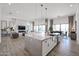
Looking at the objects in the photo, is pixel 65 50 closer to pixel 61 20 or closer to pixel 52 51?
pixel 52 51

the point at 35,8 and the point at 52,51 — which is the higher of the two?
the point at 35,8

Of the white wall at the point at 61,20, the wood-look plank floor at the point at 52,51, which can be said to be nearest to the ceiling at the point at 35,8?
the wood-look plank floor at the point at 52,51

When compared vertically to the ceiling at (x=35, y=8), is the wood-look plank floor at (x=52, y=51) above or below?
below

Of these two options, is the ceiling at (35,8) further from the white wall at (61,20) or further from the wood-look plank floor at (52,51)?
the white wall at (61,20)

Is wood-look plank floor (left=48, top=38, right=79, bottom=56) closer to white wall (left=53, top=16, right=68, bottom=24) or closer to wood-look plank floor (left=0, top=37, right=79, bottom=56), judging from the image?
wood-look plank floor (left=0, top=37, right=79, bottom=56)

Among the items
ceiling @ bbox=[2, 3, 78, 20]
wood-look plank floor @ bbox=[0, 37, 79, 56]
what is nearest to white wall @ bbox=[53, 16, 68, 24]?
ceiling @ bbox=[2, 3, 78, 20]

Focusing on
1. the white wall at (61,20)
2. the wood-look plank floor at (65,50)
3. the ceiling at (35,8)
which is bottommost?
the wood-look plank floor at (65,50)

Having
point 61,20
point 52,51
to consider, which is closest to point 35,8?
point 52,51

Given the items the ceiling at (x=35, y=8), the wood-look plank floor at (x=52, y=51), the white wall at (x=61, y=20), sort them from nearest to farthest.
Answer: the wood-look plank floor at (x=52, y=51) < the ceiling at (x=35, y=8) < the white wall at (x=61, y=20)

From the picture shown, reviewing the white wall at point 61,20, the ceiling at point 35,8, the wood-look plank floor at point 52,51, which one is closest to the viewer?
the wood-look plank floor at point 52,51

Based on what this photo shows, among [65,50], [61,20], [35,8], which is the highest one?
[35,8]

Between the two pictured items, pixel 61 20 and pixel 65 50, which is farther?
pixel 61 20

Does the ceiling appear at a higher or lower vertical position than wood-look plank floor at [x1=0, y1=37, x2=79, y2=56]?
higher

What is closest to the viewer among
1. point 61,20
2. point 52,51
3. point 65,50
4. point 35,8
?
point 52,51
